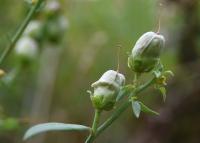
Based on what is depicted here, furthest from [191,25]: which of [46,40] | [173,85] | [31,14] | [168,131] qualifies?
[31,14]

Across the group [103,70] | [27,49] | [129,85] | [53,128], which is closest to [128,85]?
[129,85]

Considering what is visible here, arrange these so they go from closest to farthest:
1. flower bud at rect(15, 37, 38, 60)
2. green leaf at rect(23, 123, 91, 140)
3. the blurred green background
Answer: green leaf at rect(23, 123, 91, 140), flower bud at rect(15, 37, 38, 60), the blurred green background

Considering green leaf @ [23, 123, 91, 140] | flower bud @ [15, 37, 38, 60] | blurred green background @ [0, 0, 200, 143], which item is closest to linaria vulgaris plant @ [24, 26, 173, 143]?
green leaf @ [23, 123, 91, 140]

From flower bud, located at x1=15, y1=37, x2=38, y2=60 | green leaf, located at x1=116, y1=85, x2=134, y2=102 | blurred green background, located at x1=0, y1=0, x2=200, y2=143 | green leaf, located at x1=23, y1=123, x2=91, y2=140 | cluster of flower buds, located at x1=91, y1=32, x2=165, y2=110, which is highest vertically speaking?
cluster of flower buds, located at x1=91, y1=32, x2=165, y2=110

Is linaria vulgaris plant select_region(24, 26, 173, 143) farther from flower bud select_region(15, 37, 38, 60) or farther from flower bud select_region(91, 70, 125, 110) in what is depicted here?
flower bud select_region(15, 37, 38, 60)

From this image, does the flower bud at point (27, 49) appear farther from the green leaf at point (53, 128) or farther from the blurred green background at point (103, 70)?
the green leaf at point (53, 128)

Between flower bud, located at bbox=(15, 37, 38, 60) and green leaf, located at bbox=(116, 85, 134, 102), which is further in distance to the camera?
flower bud, located at bbox=(15, 37, 38, 60)

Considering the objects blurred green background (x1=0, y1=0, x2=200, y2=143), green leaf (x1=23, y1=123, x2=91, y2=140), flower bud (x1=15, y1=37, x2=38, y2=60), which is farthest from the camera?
blurred green background (x1=0, y1=0, x2=200, y2=143)

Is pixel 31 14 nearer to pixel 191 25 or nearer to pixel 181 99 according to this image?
pixel 181 99

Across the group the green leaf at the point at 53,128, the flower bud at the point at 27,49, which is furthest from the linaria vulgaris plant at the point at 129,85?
the flower bud at the point at 27,49
